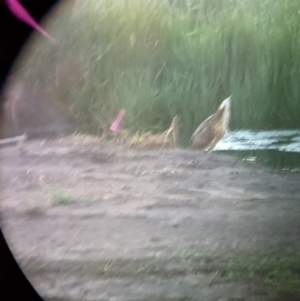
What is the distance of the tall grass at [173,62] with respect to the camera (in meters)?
0.97

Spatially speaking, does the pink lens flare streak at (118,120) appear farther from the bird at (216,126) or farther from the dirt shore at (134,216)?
the bird at (216,126)

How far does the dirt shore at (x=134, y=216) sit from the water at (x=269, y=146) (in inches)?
0.9

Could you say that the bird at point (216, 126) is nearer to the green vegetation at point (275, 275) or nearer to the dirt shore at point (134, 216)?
the dirt shore at point (134, 216)

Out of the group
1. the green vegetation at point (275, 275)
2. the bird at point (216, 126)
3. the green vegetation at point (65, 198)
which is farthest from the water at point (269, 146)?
the green vegetation at point (65, 198)

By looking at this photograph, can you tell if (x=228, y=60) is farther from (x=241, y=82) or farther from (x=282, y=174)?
(x=282, y=174)

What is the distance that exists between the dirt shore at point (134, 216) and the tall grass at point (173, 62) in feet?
0.30

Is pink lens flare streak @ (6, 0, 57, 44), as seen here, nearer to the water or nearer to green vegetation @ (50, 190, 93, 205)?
green vegetation @ (50, 190, 93, 205)

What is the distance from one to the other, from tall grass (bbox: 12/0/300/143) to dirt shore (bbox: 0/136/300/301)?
0.09 metres

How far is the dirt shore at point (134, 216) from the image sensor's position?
97 cm

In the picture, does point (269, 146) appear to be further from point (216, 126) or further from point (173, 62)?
point (173, 62)

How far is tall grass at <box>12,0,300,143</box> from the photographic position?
3.17ft

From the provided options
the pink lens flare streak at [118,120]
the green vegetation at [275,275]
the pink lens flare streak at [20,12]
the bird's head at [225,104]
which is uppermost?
the pink lens flare streak at [20,12]

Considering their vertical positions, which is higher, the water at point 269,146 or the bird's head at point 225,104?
the bird's head at point 225,104

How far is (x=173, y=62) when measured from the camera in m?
0.98
